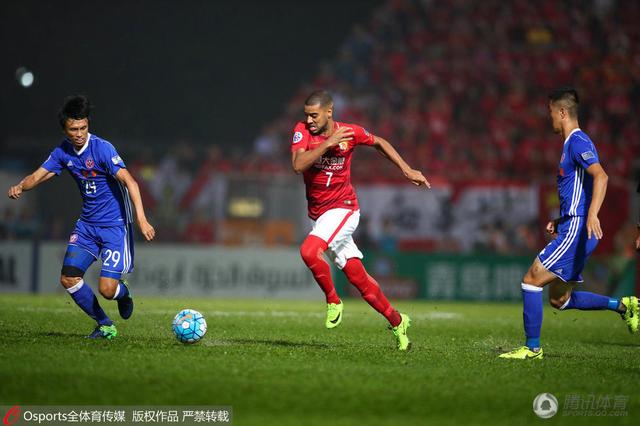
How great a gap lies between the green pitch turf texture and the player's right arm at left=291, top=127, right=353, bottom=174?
1768 mm

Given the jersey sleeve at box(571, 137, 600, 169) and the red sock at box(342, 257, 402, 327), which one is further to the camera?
A: the red sock at box(342, 257, 402, 327)

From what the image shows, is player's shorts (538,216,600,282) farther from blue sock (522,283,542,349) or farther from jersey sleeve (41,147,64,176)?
jersey sleeve (41,147,64,176)

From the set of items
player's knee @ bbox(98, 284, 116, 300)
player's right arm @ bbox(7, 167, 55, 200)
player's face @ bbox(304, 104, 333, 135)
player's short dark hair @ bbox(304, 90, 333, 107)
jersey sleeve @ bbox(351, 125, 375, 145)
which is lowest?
player's knee @ bbox(98, 284, 116, 300)

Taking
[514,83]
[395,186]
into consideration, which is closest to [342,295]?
[395,186]

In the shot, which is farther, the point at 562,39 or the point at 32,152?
the point at 562,39

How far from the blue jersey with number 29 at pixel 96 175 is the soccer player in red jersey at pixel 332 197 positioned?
1.93m

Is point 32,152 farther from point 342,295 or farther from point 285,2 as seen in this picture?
point 285,2

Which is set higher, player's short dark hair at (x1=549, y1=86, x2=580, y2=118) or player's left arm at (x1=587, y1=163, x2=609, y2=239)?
player's short dark hair at (x1=549, y1=86, x2=580, y2=118)

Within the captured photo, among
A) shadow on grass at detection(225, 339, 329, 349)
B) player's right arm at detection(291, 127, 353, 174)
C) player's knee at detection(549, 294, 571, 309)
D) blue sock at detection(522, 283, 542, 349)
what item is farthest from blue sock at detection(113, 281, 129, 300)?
player's knee at detection(549, 294, 571, 309)

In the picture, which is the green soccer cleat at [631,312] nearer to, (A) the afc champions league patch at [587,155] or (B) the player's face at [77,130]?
(A) the afc champions league patch at [587,155]

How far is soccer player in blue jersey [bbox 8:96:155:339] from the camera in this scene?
27.2 feet

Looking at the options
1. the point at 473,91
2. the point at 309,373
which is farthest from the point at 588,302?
the point at 473,91

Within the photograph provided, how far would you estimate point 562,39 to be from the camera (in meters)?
28.1

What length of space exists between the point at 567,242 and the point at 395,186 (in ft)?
41.0
